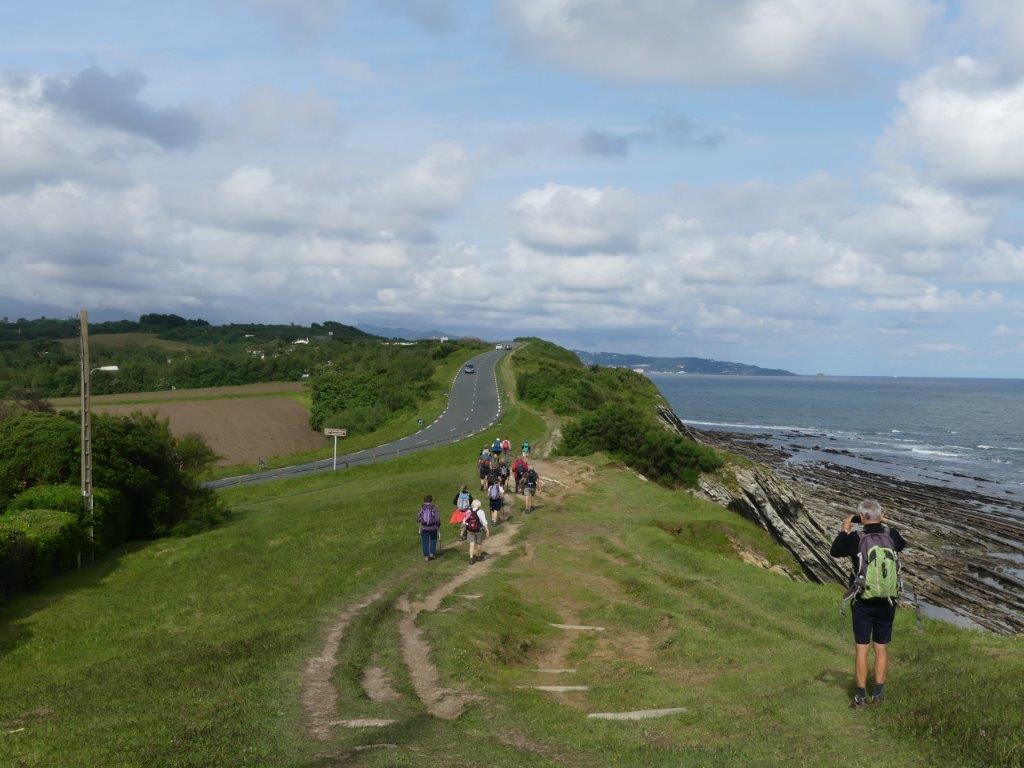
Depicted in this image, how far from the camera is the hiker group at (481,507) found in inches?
867

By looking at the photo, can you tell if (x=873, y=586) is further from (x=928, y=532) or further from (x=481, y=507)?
(x=928, y=532)

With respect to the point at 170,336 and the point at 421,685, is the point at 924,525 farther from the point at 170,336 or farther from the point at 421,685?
the point at 170,336

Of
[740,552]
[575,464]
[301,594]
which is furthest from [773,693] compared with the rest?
[575,464]

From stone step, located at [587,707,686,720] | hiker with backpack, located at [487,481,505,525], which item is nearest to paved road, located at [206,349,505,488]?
hiker with backpack, located at [487,481,505,525]

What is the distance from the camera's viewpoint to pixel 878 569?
960 centimetres

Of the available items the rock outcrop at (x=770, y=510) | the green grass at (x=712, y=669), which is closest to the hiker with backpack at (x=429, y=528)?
the green grass at (x=712, y=669)

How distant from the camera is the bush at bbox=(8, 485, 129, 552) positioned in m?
Result: 25.0

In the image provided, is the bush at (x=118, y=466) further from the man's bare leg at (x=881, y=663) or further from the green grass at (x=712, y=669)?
the man's bare leg at (x=881, y=663)

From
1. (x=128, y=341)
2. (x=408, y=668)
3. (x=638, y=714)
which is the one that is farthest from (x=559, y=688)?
(x=128, y=341)

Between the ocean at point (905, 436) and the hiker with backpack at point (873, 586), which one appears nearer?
the hiker with backpack at point (873, 586)

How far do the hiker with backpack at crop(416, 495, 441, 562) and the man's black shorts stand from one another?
1353cm

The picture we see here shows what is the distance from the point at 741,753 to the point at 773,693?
2.31 m

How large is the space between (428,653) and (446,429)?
49.9 m

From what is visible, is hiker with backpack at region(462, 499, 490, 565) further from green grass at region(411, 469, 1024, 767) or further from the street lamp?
the street lamp
